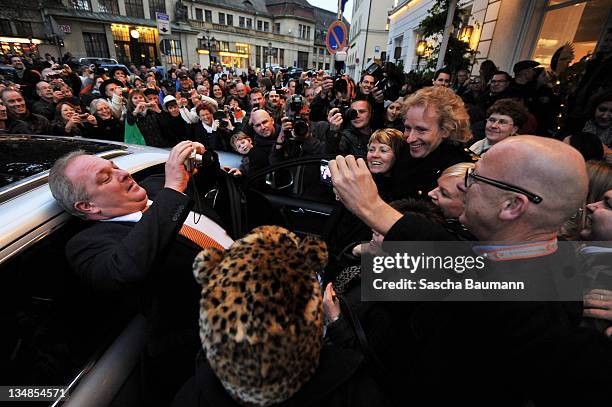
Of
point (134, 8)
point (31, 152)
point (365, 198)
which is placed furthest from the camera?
point (134, 8)

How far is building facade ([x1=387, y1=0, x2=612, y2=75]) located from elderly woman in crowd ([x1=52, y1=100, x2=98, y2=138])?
366 inches

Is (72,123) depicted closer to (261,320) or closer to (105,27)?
(261,320)

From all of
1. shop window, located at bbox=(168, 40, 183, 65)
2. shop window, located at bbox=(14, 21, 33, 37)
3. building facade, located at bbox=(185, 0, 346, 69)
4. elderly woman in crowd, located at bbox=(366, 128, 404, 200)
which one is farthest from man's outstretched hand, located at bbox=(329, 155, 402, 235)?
building facade, located at bbox=(185, 0, 346, 69)

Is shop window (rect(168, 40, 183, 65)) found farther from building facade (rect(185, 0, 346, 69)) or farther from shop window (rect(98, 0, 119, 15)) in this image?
shop window (rect(98, 0, 119, 15))

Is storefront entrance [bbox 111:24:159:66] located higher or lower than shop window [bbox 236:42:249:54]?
lower

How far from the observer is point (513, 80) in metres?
4.64

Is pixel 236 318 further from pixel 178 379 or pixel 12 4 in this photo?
pixel 12 4

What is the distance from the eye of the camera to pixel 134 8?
32.7 metres

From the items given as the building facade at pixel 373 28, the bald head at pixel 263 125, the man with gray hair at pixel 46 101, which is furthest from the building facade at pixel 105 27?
the bald head at pixel 263 125

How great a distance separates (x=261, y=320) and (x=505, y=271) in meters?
0.83

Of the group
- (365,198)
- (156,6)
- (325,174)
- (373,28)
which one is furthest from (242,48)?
(365,198)

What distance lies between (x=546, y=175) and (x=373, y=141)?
1626mm

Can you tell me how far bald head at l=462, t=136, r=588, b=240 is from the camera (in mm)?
904

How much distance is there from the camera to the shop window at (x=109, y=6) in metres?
30.9
